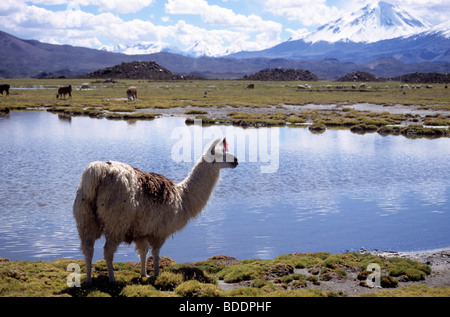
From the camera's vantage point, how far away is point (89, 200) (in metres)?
6.78

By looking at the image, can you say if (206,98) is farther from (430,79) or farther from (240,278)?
(430,79)

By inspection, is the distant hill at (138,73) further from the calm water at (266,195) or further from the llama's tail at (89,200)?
the llama's tail at (89,200)

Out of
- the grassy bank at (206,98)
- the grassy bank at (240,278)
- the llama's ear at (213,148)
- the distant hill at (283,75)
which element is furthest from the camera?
the distant hill at (283,75)

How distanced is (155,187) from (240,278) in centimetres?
204

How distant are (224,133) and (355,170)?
38.8 ft

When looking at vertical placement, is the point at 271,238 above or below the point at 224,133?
below

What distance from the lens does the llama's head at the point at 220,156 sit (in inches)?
319

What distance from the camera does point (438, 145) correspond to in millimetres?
25922

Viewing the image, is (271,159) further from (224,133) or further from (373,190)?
(224,133)

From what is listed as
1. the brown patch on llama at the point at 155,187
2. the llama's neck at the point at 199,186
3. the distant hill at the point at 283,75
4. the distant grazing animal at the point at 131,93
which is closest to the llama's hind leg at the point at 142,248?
the brown patch on llama at the point at 155,187

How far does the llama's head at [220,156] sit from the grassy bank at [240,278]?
181cm

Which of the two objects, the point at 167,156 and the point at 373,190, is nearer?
the point at 373,190
